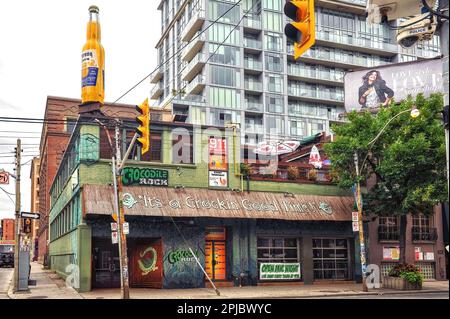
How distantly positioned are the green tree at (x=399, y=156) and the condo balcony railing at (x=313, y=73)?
168 ft

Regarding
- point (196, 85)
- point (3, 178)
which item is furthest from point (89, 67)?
point (196, 85)

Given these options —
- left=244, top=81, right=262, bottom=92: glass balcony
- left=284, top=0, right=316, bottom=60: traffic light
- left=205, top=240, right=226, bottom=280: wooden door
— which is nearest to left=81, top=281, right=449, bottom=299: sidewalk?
left=205, top=240, right=226, bottom=280: wooden door

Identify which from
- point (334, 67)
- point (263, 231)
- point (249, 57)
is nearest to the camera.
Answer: point (263, 231)

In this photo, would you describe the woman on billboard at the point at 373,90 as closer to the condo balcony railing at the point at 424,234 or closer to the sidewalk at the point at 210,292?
the condo balcony railing at the point at 424,234

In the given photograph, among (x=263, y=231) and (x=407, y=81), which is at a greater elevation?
(x=407, y=81)

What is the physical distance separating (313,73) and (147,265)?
193 ft

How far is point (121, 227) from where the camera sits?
24.7 meters

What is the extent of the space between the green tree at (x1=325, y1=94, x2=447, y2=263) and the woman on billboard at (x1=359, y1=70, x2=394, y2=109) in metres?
14.9

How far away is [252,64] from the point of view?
79.3 metres

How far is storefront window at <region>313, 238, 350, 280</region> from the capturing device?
116 ft

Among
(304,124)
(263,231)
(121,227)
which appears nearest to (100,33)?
(263,231)

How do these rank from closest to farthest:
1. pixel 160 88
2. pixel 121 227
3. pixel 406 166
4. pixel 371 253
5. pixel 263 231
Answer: pixel 121 227 < pixel 406 166 < pixel 263 231 < pixel 371 253 < pixel 160 88
